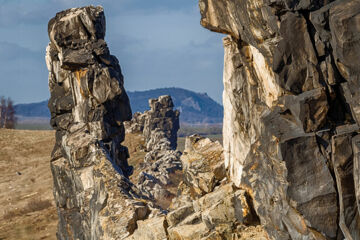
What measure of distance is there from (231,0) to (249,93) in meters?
4.21

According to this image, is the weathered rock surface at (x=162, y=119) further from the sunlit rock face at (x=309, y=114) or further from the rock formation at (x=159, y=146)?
the sunlit rock face at (x=309, y=114)

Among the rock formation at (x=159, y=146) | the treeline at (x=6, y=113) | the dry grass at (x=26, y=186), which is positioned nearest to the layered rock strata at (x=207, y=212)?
the dry grass at (x=26, y=186)

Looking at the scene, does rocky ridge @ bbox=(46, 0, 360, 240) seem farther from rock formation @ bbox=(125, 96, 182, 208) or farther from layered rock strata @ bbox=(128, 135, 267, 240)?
rock formation @ bbox=(125, 96, 182, 208)

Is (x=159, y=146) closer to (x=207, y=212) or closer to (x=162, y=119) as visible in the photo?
(x=162, y=119)

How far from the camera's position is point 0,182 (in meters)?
88.2

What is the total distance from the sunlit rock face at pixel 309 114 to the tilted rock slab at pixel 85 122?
1184cm

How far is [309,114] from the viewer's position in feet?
52.4

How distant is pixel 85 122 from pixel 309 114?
3366cm

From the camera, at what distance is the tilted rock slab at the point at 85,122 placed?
29.9 m

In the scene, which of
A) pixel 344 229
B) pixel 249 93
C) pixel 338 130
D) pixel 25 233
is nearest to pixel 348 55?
pixel 338 130

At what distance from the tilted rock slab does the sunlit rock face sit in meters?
11.8

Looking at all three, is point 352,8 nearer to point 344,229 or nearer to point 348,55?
point 348,55

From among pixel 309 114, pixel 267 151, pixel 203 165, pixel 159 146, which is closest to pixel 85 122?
pixel 203 165

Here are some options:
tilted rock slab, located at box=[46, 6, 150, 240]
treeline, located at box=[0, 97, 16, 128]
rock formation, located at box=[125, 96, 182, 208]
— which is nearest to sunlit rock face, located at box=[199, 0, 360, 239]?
tilted rock slab, located at box=[46, 6, 150, 240]
